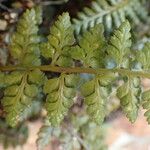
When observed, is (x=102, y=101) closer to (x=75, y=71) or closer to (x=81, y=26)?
(x=75, y=71)

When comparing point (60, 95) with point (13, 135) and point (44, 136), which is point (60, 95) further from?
point (13, 135)

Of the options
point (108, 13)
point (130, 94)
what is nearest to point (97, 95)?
point (130, 94)

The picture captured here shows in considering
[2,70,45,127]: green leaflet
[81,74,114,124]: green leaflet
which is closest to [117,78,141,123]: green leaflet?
[81,74,114,124]: green leaflet

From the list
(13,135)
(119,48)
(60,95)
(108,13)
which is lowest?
(13,135)

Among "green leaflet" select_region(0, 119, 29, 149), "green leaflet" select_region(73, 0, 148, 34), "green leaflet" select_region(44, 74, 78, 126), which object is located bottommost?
"green leaflet" select_region(0, 119, 29, 149)

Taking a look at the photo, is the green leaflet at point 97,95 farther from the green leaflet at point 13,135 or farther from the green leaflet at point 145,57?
the green leaflet at point 13,135

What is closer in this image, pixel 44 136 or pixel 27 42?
pixel 27 42

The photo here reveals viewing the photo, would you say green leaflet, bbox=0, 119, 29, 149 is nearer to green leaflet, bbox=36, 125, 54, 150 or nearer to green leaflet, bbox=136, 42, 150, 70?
green leaflet, bbox=36, 125, 54, 150
